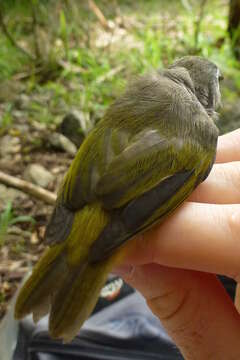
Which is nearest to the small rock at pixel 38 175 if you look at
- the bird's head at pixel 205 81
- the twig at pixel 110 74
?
the twig at pixel 110 74

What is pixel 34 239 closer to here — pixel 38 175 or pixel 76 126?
pixel 38 175

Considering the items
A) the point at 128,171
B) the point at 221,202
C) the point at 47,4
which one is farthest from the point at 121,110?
the point at 47,4

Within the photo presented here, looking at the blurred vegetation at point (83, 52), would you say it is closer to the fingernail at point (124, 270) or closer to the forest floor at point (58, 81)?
the forest floor at point (58, 81)

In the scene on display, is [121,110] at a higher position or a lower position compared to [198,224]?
higher

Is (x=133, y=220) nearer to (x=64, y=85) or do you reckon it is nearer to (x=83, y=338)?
(x=83, y=338)

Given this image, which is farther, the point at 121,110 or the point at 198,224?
the point at 121,110

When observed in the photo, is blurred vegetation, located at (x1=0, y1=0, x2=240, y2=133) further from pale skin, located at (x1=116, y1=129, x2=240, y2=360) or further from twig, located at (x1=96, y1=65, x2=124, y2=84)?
pale skin, located at (x1=116, y1=129, x2=240, y2=360)
